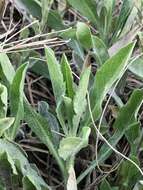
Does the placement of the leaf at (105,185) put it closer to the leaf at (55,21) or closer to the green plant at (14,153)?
the green plant at (14,153)

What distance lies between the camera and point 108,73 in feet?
3.21

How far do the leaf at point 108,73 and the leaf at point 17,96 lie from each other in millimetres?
139

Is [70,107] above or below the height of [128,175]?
above

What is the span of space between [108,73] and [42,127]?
0.54ft

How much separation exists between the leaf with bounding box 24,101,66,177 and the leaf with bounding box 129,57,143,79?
0.86ft

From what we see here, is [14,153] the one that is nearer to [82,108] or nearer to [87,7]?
[82,108]

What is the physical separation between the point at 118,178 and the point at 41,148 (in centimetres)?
18

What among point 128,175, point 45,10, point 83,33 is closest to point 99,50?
point 83,33

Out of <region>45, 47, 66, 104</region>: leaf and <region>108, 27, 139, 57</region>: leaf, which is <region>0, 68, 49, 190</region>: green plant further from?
<region>108, 27, 139, 57</region>: leaf

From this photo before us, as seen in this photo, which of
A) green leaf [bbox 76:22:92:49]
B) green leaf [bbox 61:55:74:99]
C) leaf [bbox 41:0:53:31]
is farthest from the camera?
leaf [bbox 41:0:53:31]

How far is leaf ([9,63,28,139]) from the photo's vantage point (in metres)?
0.95

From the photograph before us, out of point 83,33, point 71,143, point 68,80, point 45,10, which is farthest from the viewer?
point 45,10

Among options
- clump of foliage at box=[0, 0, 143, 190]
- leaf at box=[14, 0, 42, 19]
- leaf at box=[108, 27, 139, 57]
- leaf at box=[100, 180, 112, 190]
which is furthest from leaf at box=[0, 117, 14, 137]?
leaf at box=[14, 0, 42, 19]

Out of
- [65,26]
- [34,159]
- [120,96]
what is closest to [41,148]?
[34,159]
